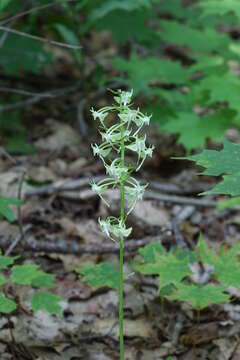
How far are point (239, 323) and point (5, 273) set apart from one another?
1425 millimetres

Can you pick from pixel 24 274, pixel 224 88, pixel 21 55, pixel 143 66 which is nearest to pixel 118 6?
pixel 143 66

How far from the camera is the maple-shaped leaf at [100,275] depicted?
2.43 metres

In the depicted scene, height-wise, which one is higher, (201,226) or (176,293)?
(176,293)

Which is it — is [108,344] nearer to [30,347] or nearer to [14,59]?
[30,347]

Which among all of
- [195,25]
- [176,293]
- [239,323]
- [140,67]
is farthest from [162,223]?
[195,25]

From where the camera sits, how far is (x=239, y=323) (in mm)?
2832

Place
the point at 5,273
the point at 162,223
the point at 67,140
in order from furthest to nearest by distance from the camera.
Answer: the point at 67,140 → the point at 162,223 → the point at 5,273

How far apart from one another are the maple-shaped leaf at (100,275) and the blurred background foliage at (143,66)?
172 centimetres

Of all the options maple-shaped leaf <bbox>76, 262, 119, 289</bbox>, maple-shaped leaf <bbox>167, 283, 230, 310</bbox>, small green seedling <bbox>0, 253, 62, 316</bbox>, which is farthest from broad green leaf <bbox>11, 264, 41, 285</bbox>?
maple-shaped leaf <bbox>167, 283, 230, 310</bbox>

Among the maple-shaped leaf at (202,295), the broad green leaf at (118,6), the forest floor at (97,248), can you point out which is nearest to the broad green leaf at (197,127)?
the forest floor at (97,248)

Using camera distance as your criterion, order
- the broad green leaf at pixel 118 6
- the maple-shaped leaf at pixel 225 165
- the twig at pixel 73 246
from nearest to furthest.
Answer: the maple-shaped leaf at pixel 225 165 < the twig at pixel 73 246 < the broad green leaf at pixel 118 6

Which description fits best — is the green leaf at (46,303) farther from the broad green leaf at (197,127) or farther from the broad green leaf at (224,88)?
the broad green leaf at (224,88)

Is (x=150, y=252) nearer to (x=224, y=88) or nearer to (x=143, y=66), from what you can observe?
(x=224, y=88)

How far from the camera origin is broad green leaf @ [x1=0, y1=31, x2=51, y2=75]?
5.03 meters
